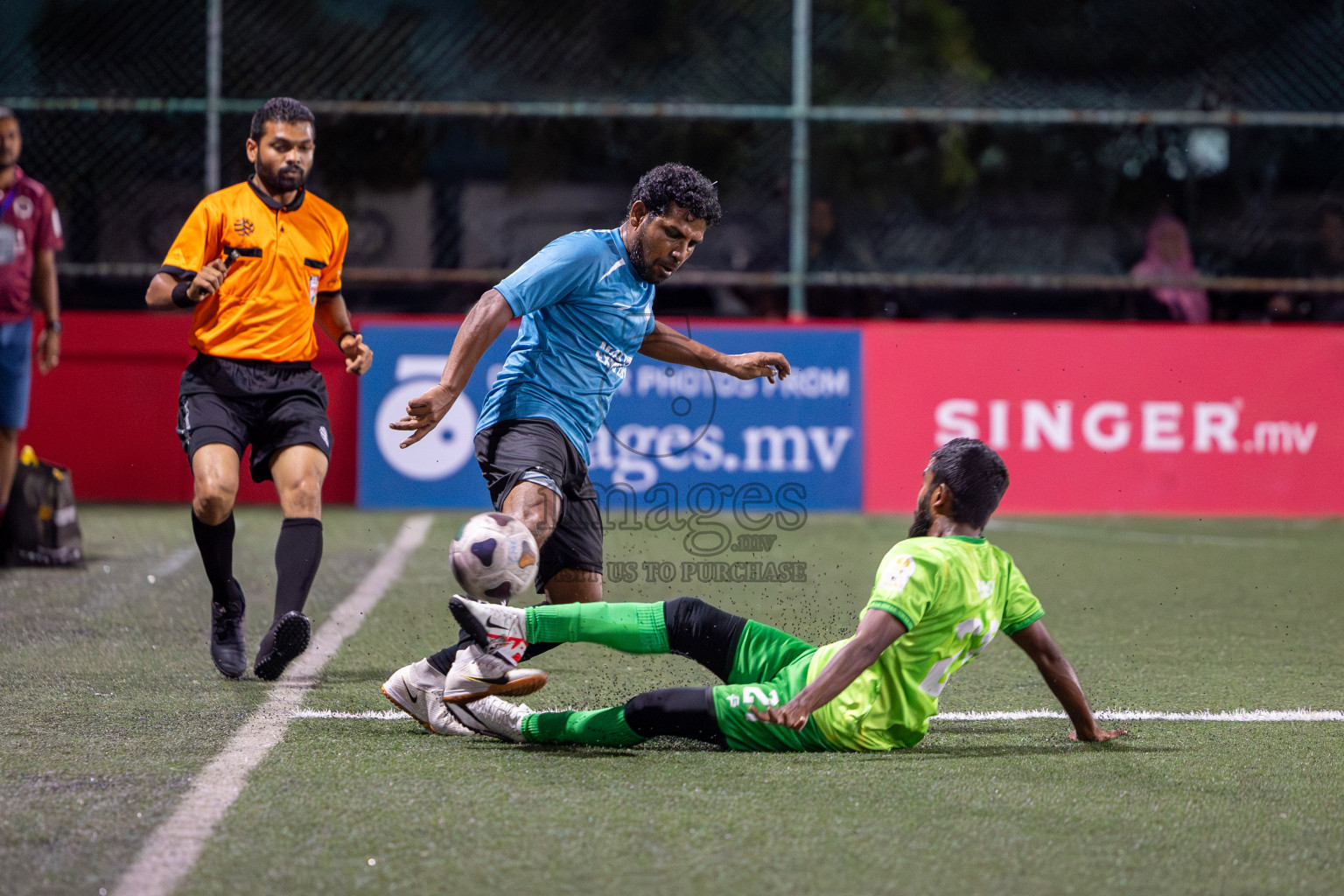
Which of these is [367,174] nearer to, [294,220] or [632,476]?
[632,476]

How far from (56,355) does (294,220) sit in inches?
133

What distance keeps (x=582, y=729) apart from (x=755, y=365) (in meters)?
1.44

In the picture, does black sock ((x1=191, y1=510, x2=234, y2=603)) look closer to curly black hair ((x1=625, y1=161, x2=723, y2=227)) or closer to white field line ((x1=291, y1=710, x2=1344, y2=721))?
white field line ((x1=291, y1=710, x2=1344, y2=721))

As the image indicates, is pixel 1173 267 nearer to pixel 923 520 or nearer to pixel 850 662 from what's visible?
pixel 923 520

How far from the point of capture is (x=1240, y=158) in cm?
1170

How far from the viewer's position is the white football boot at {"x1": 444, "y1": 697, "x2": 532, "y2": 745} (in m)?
3.86

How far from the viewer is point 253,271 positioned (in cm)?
509

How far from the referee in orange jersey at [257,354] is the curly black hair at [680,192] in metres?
1.29

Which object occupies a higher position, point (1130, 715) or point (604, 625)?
point (604, 625)

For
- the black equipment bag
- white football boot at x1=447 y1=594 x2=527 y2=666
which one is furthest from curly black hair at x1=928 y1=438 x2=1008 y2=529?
the black equipment bag

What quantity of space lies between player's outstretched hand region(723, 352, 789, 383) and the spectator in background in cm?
732

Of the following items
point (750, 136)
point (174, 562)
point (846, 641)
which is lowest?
point (174, 562)

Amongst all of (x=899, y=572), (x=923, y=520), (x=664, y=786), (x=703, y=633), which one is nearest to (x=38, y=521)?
(x=703, y=633)

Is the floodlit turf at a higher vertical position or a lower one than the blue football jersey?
lower
